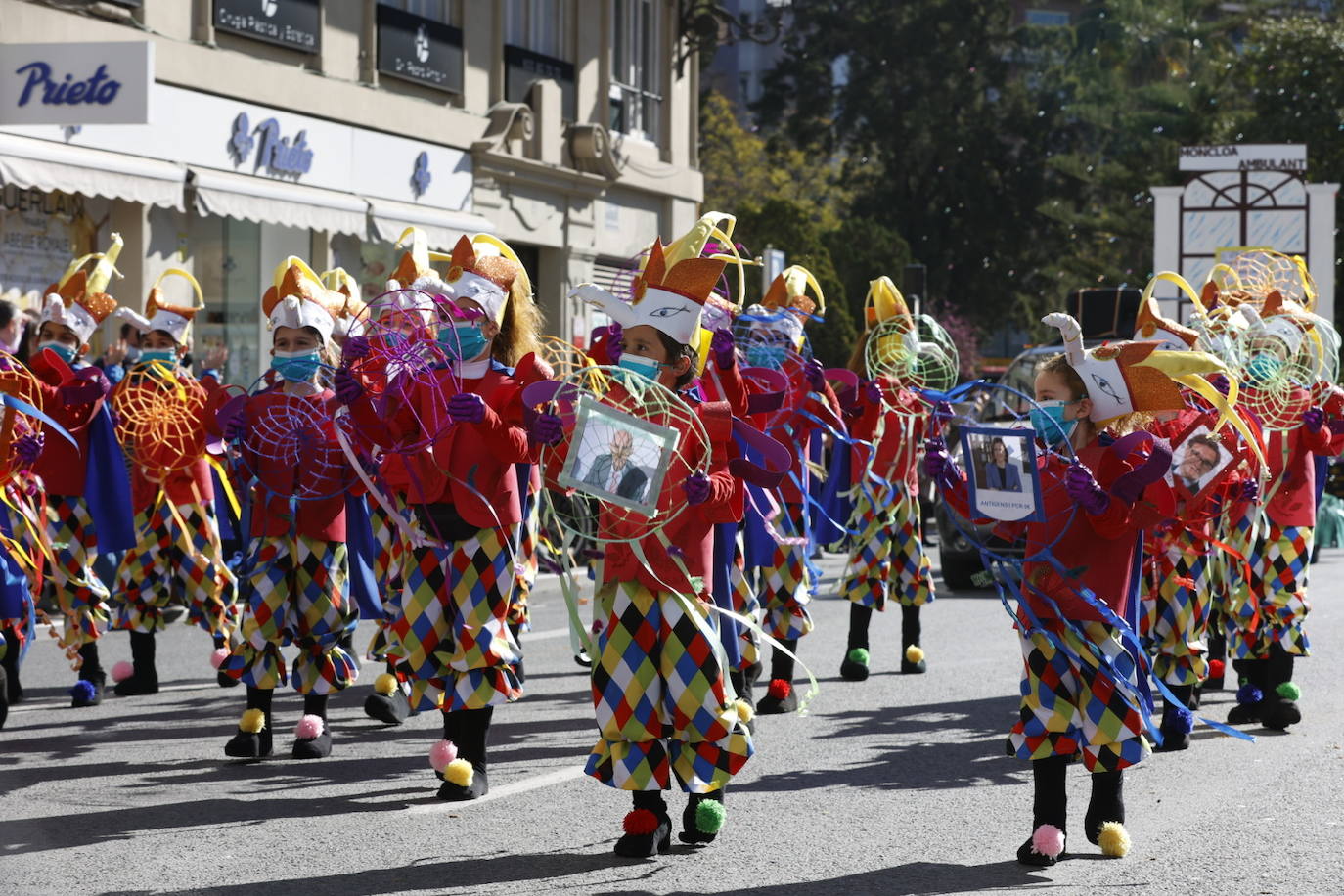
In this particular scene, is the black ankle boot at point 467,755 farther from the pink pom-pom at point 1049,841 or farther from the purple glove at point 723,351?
the pink pom-pom at point 1049,841

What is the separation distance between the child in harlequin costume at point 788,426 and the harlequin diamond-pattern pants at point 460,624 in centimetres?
206

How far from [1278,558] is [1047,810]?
331 cm

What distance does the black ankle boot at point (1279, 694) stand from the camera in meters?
8.49

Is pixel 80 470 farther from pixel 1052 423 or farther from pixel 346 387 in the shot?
pixel 1052 423

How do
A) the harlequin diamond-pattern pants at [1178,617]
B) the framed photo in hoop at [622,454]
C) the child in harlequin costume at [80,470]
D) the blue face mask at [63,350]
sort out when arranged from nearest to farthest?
the framed photo in hoop at [622,454], the harlequin diamond-pattern pants at [1178,617], the child in harlequin costume at [80,470], the blue face mask at [63,350]

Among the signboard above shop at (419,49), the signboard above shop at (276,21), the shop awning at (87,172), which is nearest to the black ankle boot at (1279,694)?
the shop awning at (87,172)

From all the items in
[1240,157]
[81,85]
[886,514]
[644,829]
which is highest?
[1240,157]

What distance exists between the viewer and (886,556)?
10281 millimetres

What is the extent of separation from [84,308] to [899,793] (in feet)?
15.7

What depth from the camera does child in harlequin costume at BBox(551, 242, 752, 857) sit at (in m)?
5.85

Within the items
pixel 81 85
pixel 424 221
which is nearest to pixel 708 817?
pixel 81 85

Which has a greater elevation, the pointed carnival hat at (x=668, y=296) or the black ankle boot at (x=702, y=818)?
the pointed carnival hat at (x=668, y=296)

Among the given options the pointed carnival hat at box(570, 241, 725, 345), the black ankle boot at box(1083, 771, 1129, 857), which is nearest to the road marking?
the pointed carnival hat at box(570, 241, 725, 345)

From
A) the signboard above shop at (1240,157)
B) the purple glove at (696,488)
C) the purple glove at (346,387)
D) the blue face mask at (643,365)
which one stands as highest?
the signboard above shop at (1240,157)
